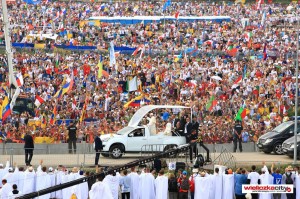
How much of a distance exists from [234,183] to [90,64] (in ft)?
84.0

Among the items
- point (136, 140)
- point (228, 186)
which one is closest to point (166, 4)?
point (136, 140)

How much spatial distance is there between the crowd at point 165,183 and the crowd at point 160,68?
25.5 ft

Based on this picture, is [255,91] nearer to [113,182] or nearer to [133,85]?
[133,85]

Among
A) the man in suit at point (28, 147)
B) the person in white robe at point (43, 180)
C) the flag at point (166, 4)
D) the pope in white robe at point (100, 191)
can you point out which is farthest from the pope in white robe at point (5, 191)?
the flag at point (166, 4)

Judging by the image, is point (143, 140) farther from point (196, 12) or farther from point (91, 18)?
point (196, 12)

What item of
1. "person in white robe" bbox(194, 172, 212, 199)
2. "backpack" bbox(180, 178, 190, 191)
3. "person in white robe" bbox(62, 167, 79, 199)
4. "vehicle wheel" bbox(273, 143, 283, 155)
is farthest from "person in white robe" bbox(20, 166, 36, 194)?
"vehicle wheel" bbox(273, 143, 283, 155)

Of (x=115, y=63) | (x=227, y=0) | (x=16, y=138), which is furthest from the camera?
(x=227, y=0)

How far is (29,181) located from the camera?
46.8 m

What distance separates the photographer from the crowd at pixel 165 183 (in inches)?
1774

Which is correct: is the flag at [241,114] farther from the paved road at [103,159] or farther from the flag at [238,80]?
the flag at [238,80]

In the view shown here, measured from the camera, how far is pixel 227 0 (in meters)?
94.4

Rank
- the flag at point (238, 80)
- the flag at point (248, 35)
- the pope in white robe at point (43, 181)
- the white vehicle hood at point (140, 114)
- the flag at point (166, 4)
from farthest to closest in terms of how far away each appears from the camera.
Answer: the flag at point (166, 4)
the flag at point (248, 35)
the flag at point (238, 80)
the white vehicle hood at point (140, 114)
the pope in white robe at point (43, 181)

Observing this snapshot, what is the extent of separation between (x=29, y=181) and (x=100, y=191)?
4.38 meters

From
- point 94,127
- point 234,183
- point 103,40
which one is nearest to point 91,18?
point 103,40
